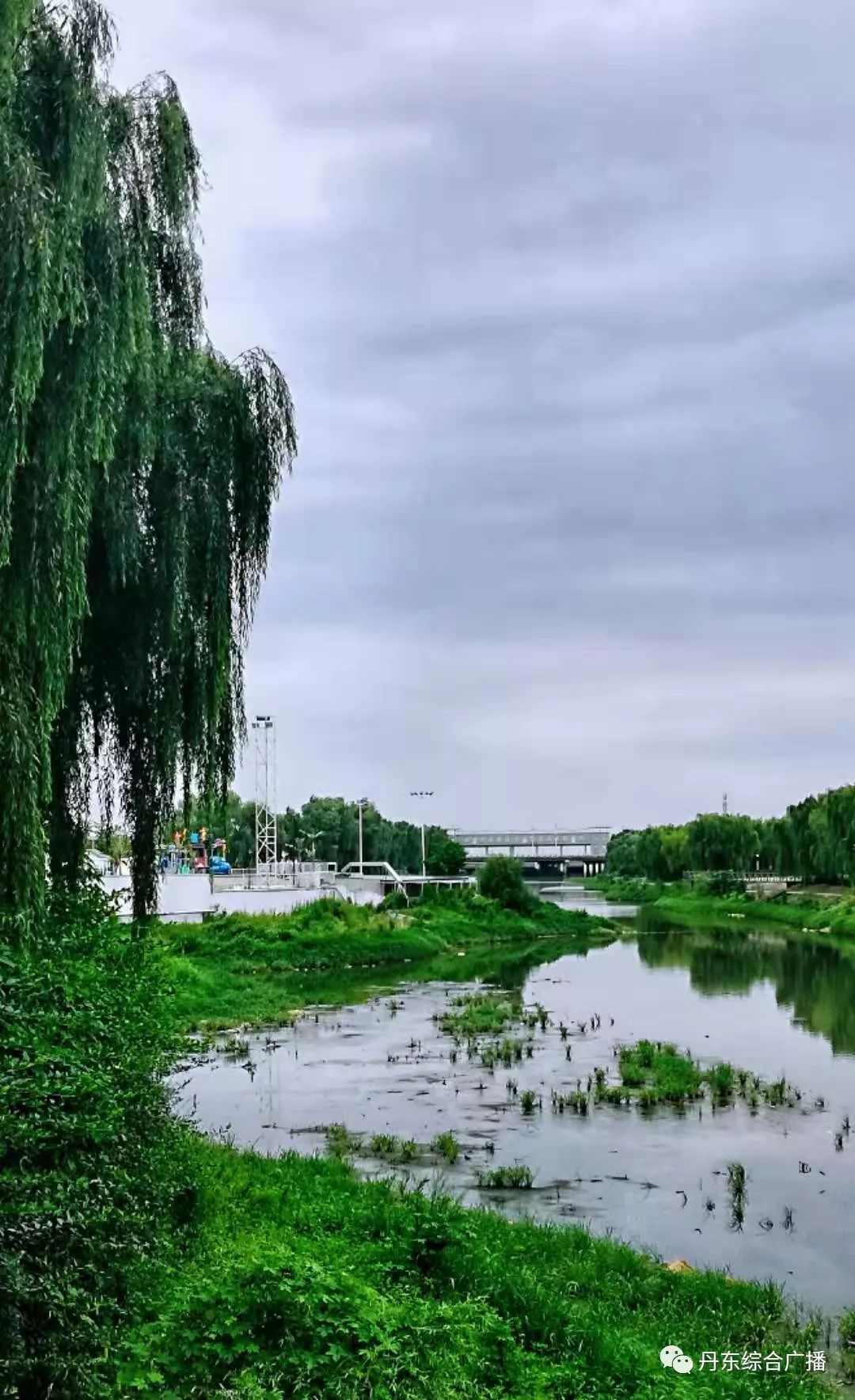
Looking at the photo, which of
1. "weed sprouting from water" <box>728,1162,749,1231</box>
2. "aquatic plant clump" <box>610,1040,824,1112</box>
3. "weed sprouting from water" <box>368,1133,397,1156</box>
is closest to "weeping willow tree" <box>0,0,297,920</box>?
"weed sprouting from water" <box>368,1133,397,1156</box>

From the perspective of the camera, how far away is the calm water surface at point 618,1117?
10602mm

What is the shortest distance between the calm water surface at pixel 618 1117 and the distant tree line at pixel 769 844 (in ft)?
94.2

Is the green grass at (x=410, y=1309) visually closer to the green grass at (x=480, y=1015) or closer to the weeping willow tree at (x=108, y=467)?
the weeping willow tree at (x=108, y=467)

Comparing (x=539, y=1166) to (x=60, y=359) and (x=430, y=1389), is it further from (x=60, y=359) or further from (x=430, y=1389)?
(x=60, y=359)

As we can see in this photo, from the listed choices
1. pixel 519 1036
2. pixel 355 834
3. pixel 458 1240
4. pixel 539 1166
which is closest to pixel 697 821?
pixel 355 834

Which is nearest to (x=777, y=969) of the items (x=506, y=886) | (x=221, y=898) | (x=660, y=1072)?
(x=221, y=898)

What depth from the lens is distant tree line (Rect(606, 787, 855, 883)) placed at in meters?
56.8

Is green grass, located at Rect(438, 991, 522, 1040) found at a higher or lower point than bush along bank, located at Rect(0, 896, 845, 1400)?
lower

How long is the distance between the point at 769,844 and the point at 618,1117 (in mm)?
65237

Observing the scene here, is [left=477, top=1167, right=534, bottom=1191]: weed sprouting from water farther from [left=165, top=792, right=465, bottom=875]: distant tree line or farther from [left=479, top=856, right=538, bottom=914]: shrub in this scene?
[left=165, top=792, right=465, bottom=875]: distant tree line

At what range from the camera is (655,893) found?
9331 centimetres

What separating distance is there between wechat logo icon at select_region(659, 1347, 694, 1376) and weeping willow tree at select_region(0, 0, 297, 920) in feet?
14.5

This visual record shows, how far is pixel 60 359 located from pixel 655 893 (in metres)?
90.5

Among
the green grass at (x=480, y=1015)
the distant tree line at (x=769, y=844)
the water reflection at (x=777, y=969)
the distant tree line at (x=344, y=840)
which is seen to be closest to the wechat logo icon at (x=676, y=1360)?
the green grass at (x=480, y=1015)
